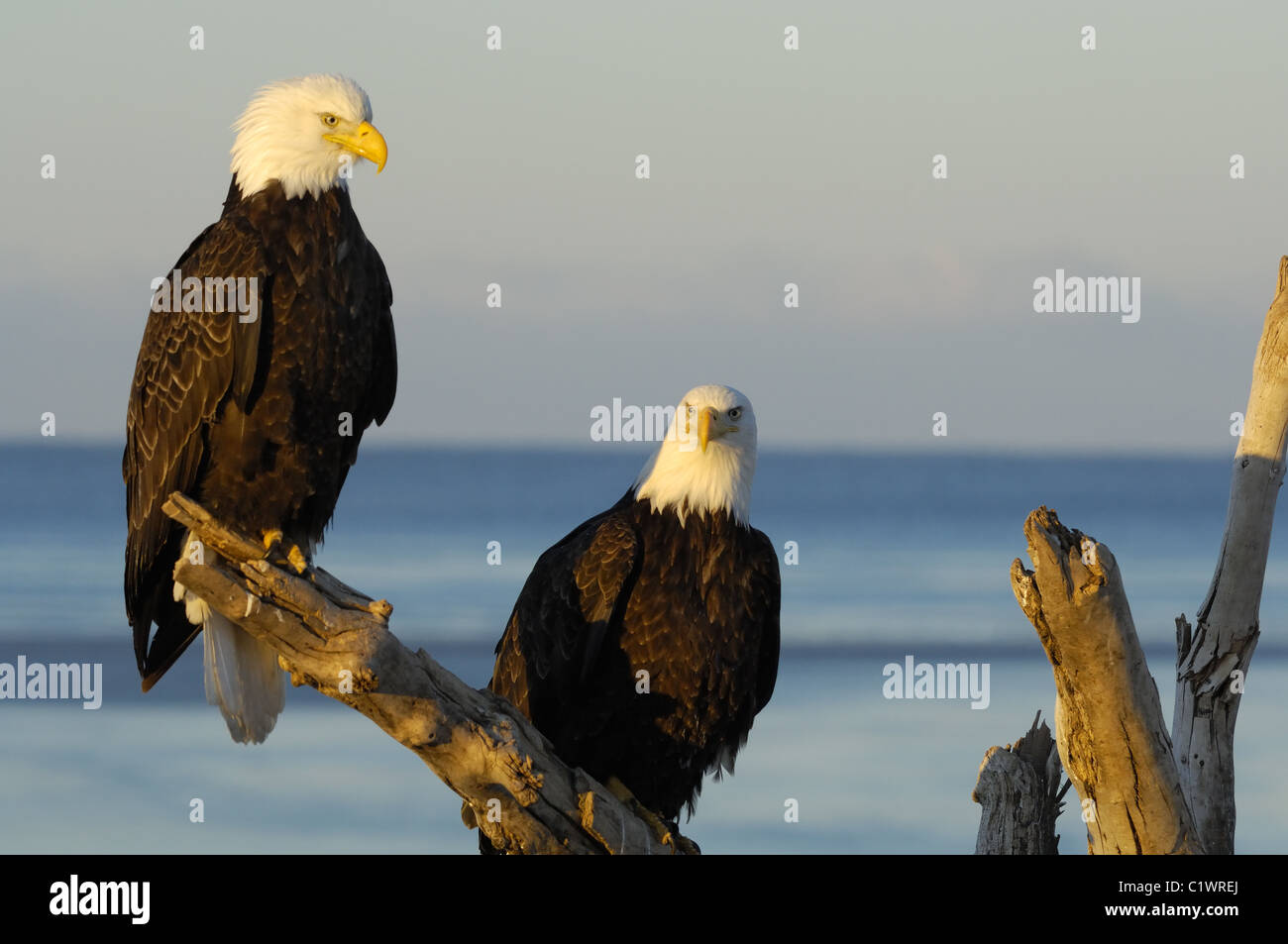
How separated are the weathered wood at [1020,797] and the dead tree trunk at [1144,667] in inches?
16.0

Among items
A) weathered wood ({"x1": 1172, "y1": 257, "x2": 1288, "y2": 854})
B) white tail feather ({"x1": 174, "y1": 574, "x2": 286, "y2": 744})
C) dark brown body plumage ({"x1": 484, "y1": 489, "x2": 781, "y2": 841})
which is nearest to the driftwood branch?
dark brown body plumage ({"x1": 484, "y1": 489, "x2": 781, "y2": 841})

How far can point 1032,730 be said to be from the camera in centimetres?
513

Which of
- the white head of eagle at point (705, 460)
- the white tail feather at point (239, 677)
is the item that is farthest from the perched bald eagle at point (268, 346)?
the white head of eagle at point (705, 460)

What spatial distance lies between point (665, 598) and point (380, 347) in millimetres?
1349

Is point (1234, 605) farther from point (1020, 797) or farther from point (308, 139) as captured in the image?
point (308, 139)

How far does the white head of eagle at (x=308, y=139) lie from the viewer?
5.27 meters

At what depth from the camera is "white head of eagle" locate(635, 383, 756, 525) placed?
5.61 m

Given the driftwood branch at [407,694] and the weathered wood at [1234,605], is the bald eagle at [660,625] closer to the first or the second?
the driftwood branch at [407,694]

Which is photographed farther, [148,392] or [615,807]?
[148,392]

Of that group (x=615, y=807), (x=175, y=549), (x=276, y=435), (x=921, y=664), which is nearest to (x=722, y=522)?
(x=615, y=807)

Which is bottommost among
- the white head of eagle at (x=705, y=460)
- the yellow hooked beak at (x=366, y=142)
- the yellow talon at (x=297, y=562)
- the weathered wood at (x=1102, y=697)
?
the weathered wood at (x=1102, y=697)

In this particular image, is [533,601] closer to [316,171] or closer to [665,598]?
[665,598]

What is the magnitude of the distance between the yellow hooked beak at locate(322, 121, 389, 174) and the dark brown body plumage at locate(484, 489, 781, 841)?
151 cm

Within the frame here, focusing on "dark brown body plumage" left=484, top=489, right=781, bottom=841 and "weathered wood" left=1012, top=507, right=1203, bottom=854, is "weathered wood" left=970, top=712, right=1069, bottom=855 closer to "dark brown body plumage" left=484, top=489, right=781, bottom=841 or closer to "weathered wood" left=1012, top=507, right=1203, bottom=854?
"weathered wood" left=1012, top=507, right=1203, bottom=854
